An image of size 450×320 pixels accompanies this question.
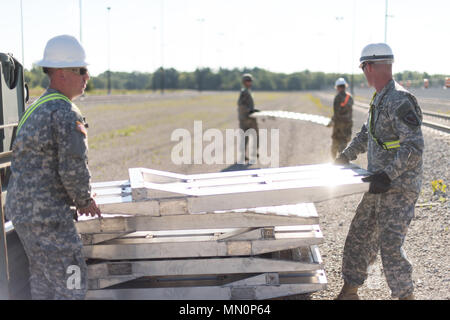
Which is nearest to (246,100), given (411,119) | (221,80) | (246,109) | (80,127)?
(246,109)

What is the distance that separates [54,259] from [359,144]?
2837 millimetres

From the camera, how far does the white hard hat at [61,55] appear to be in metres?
2.90

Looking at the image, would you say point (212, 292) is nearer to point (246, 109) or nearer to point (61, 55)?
point (61, 55)

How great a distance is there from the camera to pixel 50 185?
283 centimetres

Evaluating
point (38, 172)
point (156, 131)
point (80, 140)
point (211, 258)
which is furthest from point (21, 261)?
point (156, 131)

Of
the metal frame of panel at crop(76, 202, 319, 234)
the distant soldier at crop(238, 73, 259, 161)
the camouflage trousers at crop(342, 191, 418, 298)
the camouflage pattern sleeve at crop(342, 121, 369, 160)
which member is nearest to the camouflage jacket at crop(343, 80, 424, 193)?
the camouflage trousers at crop(342, 191, 418, 298)

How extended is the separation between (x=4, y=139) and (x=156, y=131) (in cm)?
1681

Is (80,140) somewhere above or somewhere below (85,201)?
above

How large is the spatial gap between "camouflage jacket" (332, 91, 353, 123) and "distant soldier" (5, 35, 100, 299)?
9050 mm

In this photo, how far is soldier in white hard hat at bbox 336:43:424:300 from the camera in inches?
134
